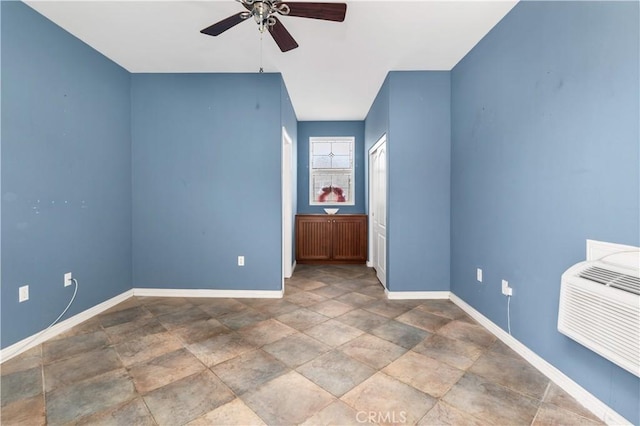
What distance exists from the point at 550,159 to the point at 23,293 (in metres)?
4.02

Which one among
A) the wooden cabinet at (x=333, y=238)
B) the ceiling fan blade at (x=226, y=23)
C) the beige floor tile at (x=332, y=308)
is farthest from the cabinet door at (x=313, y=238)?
the ceiling fan blade at (x=226, y=23)

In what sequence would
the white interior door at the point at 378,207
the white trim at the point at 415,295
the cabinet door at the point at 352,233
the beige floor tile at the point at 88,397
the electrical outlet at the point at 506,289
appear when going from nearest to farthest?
the beige floor tile at the point at 88,397 → the electrical outlet at the point at 506,289 → the white trim at the point at 415,295 → the white interior door at the point at 378,207 → the cabinet door at the point at 352,233

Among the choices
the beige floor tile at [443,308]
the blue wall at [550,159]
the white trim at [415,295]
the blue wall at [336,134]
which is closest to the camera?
the blue wall at [550,159]

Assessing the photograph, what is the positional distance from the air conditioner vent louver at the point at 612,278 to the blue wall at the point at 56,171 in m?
3.83

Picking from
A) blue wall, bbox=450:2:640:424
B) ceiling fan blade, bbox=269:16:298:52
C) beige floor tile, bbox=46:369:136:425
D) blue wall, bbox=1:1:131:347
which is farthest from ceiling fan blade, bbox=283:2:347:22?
beige floor tile, bbox=46:369:136:425

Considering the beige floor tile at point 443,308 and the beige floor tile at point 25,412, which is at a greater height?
the beige floor tile at point 443,308

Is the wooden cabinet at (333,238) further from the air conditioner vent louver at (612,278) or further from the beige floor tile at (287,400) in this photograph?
the air conditioner vent louver at (612,278)

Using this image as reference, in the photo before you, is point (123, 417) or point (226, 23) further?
point (226, 23)

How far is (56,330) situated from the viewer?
2.39 metres

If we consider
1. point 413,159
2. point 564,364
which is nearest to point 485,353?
point 564,364

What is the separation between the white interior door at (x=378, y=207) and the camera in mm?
3689

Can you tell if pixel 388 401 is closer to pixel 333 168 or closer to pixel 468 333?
pixel 468 333

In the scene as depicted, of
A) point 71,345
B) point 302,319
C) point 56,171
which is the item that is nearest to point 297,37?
point 56,171

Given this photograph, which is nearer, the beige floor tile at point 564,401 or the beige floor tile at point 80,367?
the beige floor tile at point 564,401
